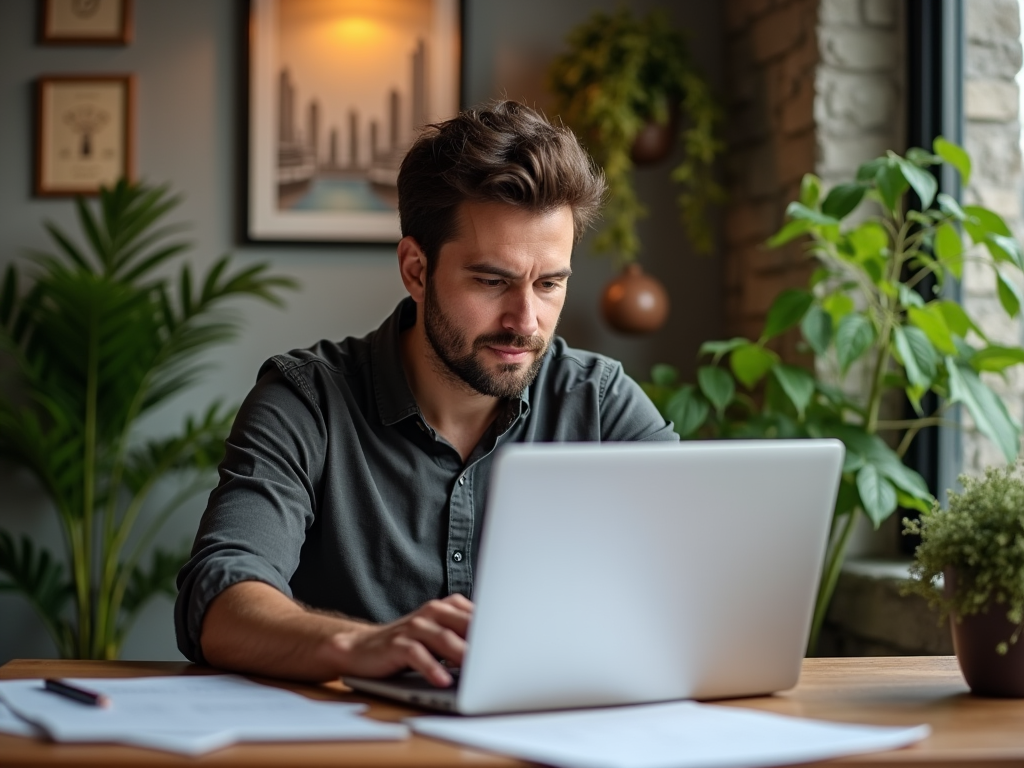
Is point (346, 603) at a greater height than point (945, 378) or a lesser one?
lesser

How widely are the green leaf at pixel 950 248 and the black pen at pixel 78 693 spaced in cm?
186

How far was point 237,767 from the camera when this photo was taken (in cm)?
87

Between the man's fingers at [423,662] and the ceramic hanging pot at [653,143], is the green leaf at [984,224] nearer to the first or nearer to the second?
the ceramic hanging pot at [653,143]

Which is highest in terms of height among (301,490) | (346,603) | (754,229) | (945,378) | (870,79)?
(870,79)

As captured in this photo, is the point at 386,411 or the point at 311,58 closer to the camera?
the point at 386,411

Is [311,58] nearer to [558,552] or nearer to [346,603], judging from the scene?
[346,603]

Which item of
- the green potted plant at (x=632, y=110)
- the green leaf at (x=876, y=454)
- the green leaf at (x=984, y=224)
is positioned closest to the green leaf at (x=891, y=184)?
the green leaf at (x=984, y=224)

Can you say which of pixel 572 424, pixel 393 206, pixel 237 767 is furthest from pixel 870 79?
pixel 237 767

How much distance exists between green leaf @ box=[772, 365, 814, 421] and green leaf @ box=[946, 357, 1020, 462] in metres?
0.27

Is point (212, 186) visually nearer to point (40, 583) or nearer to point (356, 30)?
point (356, 30)

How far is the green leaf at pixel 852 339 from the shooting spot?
2.34 m

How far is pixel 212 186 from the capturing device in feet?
11.1

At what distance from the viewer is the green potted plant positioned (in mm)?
3148

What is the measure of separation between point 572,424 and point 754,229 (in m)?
1.67
